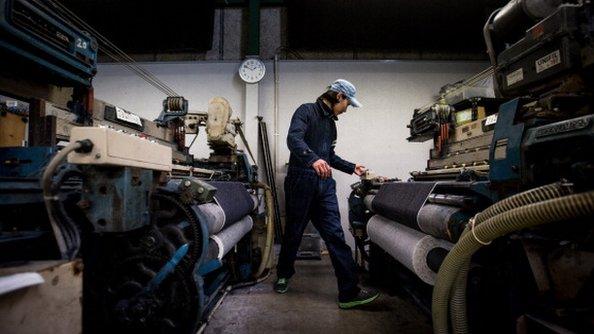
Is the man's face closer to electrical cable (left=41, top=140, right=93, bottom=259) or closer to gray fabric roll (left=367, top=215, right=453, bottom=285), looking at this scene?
gray fabric roll (left=367, top=215, right=453, bottom=285)

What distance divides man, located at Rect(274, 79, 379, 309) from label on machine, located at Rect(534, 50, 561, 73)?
1196 millimetres

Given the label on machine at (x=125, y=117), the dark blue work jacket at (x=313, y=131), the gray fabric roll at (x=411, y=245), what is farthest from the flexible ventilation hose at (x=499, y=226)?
the label on machine at (x=125, y=117)

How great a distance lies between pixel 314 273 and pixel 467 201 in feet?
6.59

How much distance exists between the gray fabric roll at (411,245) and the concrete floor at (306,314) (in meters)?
0.39

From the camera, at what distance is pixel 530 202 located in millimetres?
852

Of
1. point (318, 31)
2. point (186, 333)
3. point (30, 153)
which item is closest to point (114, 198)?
point (30, 153)

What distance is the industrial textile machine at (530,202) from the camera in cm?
84

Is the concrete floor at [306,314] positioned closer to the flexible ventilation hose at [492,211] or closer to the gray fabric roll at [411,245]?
the gray fabric roll at [411,245]

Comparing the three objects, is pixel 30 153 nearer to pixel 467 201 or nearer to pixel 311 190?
pixel 311 190

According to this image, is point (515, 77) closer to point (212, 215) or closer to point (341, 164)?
point (212, 215)

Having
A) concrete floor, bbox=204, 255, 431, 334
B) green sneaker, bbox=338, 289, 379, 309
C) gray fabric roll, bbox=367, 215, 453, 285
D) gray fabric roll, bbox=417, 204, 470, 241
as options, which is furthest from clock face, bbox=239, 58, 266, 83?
gray fabric roll, bbox=417, 204, 470, 241

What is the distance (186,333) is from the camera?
51.8 inches

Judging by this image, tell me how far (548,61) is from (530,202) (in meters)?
0.48

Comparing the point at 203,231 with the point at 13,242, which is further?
the point at 203,231
